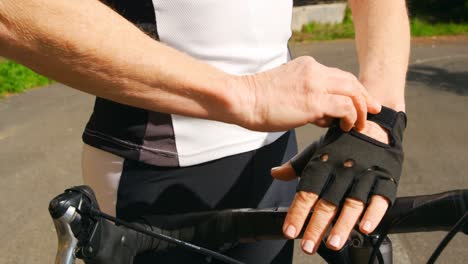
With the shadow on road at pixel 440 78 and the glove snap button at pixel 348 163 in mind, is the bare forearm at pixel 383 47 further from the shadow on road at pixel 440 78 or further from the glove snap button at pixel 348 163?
the shadow on road at pixel 440 78

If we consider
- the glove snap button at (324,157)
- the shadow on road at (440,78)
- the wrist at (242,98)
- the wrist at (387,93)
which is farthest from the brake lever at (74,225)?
the shadow on road at (440,78)

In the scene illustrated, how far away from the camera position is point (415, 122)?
534 cm

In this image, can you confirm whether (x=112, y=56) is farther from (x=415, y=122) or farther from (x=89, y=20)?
(x=415, y=122)

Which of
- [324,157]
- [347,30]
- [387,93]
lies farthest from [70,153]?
[347,30]

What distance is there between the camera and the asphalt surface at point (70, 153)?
3473 millimetres

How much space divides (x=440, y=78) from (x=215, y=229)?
6.62m

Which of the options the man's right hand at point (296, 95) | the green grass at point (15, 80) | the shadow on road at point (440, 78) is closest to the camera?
the man's right hand at point (296, 95)

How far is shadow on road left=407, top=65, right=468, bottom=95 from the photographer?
663cm

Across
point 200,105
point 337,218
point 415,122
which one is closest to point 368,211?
point 337,218

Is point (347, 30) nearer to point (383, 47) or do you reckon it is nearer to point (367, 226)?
point (383, 47)

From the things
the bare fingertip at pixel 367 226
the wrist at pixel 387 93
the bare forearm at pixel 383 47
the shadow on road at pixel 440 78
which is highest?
the bare forearm at pixel 383 47

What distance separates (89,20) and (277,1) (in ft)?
1.82

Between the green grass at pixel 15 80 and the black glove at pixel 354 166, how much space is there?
20.6 feet

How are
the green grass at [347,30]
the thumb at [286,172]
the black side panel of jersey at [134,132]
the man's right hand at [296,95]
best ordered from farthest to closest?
the green grass at [347,30] < the black side panel of jersey at [134,132] < the thumb at [286,172] < the man's right hand at [296,95]
